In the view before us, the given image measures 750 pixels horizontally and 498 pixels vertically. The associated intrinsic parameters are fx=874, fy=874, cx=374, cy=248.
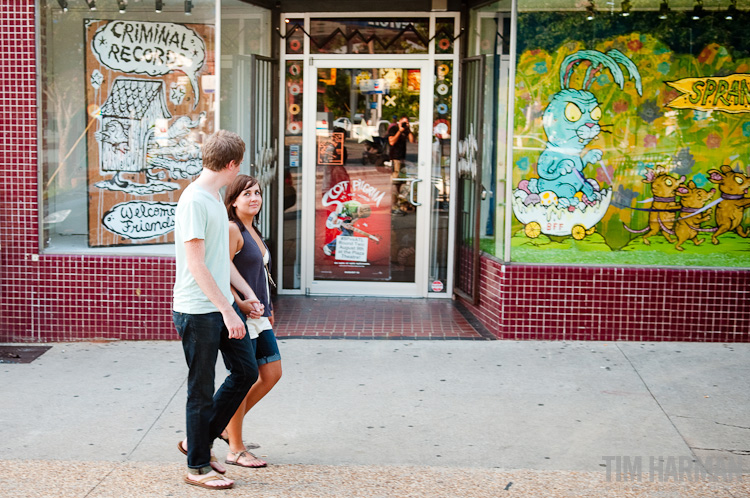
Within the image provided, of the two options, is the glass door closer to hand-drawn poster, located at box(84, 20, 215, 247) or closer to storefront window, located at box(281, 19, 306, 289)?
storefront window, located at box(281, 19, 306, 289)

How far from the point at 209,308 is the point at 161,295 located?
320 centimetres

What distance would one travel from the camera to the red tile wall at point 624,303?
714cm

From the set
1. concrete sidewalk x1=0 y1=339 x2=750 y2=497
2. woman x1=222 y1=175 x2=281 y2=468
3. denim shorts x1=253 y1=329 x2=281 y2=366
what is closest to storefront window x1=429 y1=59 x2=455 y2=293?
concrete sidewalk x1=0 y1=339 x2=750 y2=497

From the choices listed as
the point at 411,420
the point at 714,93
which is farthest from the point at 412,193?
the point at 411,420

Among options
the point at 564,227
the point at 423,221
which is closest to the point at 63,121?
the point at 423,221

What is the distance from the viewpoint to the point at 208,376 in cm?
420

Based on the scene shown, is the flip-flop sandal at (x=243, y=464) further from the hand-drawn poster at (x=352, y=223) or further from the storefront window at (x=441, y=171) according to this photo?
the storefront window at (x=441, y=171)

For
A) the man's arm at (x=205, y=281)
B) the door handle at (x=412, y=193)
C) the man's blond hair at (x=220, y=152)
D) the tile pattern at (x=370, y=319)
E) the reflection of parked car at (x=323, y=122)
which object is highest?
the reflection of parked car at (x=323, y=122)

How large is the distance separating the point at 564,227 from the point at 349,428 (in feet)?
9.77

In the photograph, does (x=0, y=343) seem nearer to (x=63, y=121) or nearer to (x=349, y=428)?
(x=63, y=121)

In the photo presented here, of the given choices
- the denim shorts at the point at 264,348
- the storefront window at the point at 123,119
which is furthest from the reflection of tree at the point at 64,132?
the denim shorts at the point at 264,348

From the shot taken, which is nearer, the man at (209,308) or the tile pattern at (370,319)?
the man at (209,308)

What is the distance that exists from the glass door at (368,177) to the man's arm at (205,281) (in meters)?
4.67

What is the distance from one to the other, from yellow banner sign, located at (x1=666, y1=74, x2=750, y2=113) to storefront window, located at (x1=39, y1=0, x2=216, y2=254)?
3881 mm
